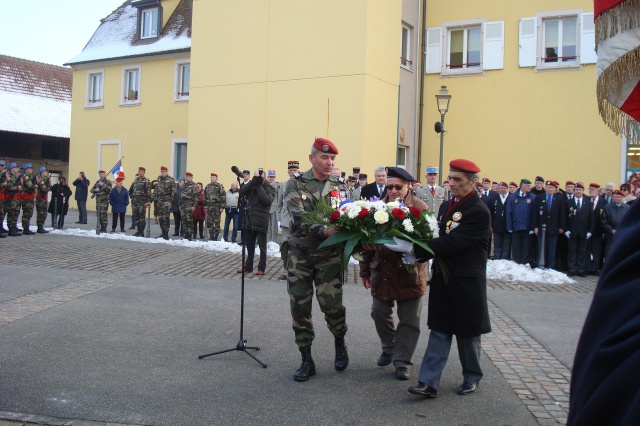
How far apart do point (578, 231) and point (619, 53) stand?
1319 cm

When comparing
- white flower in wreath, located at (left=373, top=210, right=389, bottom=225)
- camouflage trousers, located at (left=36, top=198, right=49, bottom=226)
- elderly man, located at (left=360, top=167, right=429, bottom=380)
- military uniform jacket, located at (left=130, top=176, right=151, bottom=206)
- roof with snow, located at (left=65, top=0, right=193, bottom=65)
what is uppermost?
roof with snow, located at (left=65, top=0, right=193, bottom=65)

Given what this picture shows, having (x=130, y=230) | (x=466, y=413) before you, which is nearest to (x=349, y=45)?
(x=130, y=230)

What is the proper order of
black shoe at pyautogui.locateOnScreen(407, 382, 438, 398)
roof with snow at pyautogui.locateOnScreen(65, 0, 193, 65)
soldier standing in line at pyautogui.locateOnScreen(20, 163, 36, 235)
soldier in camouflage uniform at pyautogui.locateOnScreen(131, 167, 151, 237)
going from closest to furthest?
1. black shoe at pyautogui.locateOnScreen(407, 382, 438, 398)
2. soldier standing in line at pyautogui.locateOnScreen(20, 163, 36, 235)
3. soldier in camouflage uniform at pyautogui.locateOnScreen(131, 167, 151, 237)
4. roof with snow at pyautogui.locateOnScreen(65, 0, 193, 65)

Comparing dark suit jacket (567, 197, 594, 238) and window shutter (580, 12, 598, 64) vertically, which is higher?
window shutter (580, 12, 598, 64)

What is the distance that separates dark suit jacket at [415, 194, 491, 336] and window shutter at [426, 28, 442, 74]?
17917 mm

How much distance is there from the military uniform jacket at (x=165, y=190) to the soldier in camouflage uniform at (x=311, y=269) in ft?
47.1

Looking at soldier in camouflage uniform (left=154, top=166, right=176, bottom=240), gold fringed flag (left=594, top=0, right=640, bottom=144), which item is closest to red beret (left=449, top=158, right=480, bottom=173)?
gold fringed flag (left=594, top=0, right=640, bottom=144)

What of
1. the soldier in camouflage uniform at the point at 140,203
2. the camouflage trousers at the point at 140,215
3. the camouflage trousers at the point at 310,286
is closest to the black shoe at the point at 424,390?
the camouflage trousers at the point at 310,286

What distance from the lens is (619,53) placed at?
2371 millimetres

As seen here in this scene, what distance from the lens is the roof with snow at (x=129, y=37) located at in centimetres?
2902

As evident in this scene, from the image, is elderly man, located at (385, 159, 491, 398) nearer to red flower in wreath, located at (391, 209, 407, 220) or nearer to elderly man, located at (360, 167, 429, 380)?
red flower in wreath, located at (391, 209, 407, 220)

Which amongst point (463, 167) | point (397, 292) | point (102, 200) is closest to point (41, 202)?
point (102, 200)

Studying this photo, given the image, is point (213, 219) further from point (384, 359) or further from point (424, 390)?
point (424, 390)

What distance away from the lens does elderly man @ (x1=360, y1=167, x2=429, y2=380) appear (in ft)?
19.7
